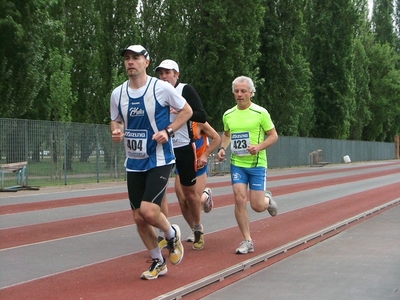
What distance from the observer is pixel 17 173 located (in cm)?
2448

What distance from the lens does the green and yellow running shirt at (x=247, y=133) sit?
9.62 metres

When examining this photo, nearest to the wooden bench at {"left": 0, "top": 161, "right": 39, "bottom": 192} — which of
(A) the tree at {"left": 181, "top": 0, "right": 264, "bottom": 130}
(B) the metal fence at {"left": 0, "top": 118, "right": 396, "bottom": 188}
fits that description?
(B) the metal fence at {"left": 0, "top": 118, "right": 396, "bottom": 188}

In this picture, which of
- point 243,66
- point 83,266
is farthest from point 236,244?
point 243,66

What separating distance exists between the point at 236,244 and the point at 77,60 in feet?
102

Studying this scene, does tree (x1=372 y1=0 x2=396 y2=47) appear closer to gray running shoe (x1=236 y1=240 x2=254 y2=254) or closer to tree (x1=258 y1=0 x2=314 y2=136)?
tree (x1=258 y1=0 x2=314 y2=136)

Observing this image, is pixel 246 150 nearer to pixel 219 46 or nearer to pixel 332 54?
pixel 219 46

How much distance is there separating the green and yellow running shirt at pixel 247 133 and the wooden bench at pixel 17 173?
15.1 meters

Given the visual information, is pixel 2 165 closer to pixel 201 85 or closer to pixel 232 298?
pixel 232 298

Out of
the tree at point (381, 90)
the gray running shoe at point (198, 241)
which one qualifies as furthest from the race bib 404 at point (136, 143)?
the tree at point (381, 90)

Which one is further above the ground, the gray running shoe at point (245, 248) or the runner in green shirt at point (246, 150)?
the runner in green shirt at point (246, 150)

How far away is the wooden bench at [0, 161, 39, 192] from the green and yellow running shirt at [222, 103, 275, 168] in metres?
15.1

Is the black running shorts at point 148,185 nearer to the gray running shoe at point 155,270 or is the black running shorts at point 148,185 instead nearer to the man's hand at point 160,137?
the man's hand at point 160,137

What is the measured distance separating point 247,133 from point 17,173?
16066mm

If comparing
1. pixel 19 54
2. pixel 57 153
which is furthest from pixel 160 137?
pixel 19 54
